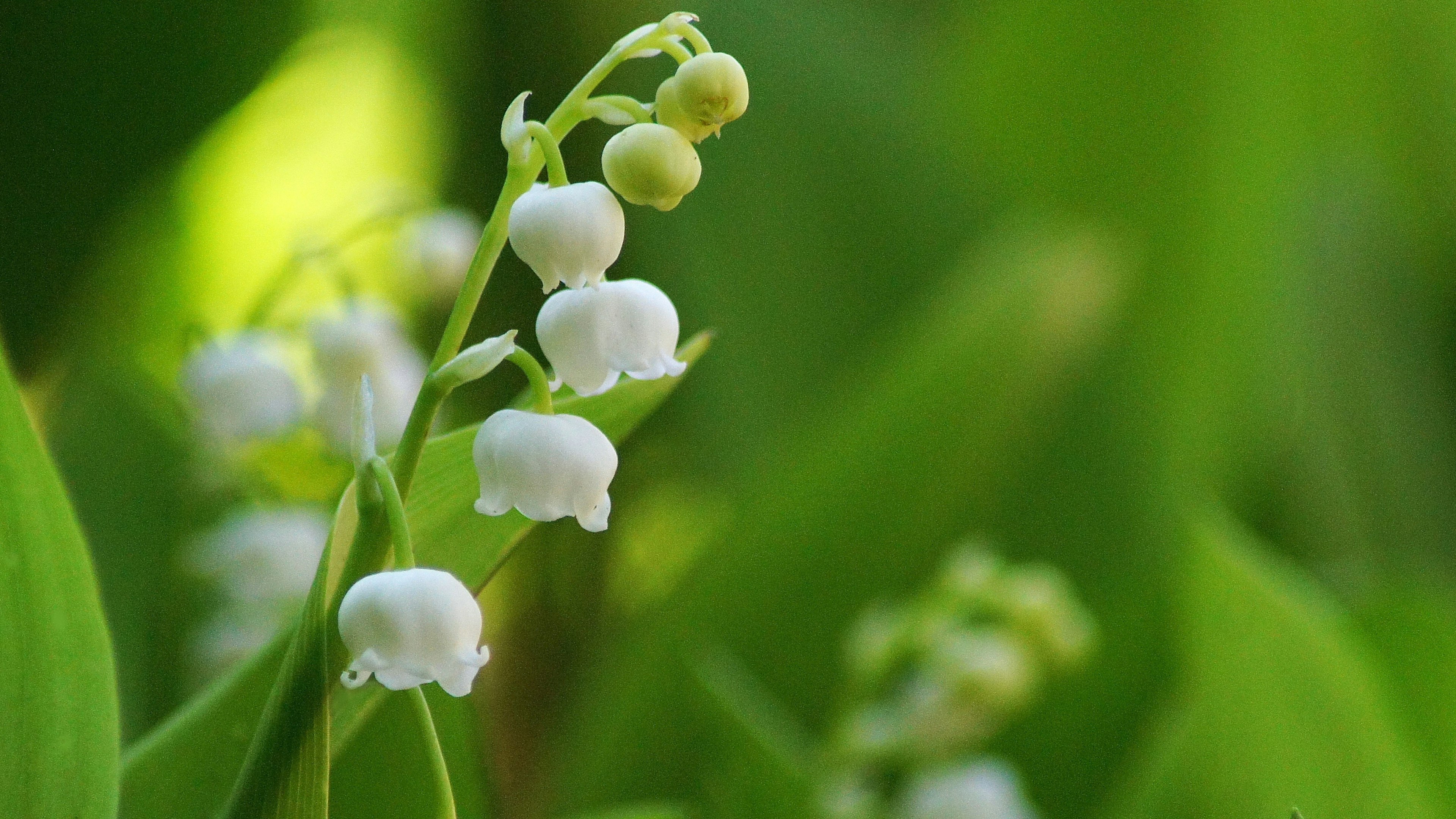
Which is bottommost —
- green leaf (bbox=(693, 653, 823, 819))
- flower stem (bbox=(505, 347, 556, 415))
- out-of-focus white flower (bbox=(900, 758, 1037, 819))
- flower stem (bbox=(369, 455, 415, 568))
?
out-of-focus white flower (bbox=(900, 758, 1037, 819))

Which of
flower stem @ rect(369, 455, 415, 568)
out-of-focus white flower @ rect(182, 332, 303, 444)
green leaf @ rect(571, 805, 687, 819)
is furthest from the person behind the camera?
out-of-focus white flower @ rect(182, 332, 303, 444)

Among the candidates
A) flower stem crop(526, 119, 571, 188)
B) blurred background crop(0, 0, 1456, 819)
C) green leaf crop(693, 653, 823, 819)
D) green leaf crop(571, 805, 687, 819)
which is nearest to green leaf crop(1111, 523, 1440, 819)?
blurred background crop(0, 0, 1456, 819)

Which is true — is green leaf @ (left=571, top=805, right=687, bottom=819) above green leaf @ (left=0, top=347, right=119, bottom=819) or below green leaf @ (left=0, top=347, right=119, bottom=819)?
below

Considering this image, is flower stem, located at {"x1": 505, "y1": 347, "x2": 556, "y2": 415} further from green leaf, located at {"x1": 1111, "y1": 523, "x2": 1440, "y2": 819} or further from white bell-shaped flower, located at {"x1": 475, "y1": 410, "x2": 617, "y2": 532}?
green leaf, located at {"x1": 1111, "y1": 523, "x2": 1440, "y2": 819}

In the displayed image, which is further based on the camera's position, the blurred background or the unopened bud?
the blurred background

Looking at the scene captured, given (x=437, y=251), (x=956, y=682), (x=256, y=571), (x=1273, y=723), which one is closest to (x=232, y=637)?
(x=256, y=571)

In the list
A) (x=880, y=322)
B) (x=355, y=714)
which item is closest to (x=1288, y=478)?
(x=880, y=322)

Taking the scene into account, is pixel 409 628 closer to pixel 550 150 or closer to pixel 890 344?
pixel 550 150
